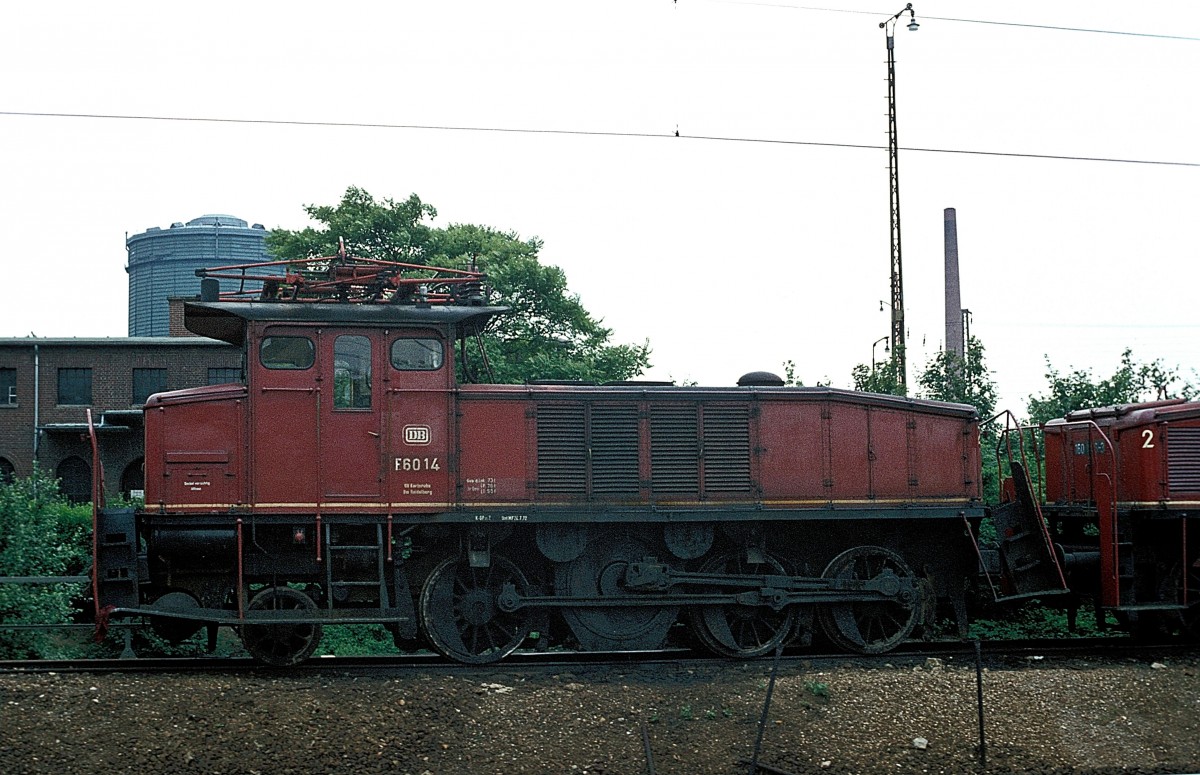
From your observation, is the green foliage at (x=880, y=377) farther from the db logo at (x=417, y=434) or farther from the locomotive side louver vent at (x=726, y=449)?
the db logo at (x=417, y=434)

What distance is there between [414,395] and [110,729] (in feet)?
15.2

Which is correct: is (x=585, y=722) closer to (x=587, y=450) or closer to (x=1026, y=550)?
(x=587, y=450)

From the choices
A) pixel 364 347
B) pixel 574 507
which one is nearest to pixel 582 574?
pixel 574 507

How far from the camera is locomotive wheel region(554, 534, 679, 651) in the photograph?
1263cm

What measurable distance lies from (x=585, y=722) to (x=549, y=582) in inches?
110

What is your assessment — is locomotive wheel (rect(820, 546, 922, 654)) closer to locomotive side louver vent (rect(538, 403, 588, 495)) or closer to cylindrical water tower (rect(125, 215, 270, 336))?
locomotive side louver vent (rect(538, 403, 588, 495))

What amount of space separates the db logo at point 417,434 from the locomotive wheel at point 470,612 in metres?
1.45

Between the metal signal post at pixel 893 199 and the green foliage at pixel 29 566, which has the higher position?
the metal signal post at pixel 893 199

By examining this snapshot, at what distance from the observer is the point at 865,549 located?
13109mm

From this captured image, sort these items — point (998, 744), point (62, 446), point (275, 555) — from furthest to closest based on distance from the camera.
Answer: point (62, 446) < point (275, 555) < point (998, 744)

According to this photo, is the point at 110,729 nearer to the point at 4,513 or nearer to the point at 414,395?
the point at 414,395

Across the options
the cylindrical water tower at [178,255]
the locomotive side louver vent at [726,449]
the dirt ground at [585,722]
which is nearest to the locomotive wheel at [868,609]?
the dirt ground at [585,722]

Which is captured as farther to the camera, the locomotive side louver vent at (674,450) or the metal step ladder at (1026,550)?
the metal step ladder at (1026,550)

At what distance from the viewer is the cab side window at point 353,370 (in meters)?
12.1
